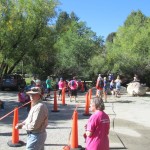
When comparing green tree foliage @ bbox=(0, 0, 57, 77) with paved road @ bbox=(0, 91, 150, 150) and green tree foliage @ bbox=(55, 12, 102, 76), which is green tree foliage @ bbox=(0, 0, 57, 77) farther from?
paved road @ bbox=(0, 91, 150, 150)

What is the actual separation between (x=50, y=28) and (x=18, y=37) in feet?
12.8

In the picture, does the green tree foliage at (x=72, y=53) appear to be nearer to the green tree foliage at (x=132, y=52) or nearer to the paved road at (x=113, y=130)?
the green tree foliage at (x=132, y=52)

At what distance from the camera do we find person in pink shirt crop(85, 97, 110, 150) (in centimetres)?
576

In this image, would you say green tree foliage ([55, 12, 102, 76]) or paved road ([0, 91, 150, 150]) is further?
green tree foliage ([55, 12, 102, 76])

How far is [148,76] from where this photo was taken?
36.5m

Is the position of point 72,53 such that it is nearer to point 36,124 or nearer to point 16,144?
point 16,144

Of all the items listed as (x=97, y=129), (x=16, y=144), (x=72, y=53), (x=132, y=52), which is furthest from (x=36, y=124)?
(x=132, y=52)

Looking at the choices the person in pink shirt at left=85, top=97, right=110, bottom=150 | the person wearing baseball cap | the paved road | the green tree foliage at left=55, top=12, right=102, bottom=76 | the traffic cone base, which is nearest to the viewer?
the person in pink shirt at left=85, top=97, right=110, bottom=150

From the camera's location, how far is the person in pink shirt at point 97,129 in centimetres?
576

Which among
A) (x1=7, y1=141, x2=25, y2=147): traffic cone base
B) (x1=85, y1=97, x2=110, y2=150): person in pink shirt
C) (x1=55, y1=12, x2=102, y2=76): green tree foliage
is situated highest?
(x1=55, y1=12, x2=102, y2=76): green tree foliage

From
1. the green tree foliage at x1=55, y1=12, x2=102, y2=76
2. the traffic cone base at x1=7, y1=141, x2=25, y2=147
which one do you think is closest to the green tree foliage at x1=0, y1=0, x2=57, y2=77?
the green tree foliage at x1=55, y1=12, x2=102, y2=76

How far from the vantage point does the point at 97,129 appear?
5789mm

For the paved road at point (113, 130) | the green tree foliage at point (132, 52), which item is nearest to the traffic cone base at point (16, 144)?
the paved road at point (113, 130)

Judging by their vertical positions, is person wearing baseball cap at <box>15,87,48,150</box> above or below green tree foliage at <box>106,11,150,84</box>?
below
